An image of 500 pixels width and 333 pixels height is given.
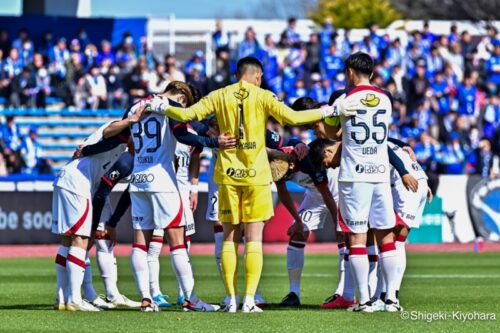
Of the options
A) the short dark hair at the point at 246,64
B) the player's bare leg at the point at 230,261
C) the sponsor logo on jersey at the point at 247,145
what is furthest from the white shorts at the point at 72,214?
the short dark hair at the point at 246,64

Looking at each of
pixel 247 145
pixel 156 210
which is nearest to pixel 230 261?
pixel 156 210

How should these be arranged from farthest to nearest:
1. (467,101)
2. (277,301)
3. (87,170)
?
(467,101), (277,301), (87,170)

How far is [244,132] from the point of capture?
12000 millimetres

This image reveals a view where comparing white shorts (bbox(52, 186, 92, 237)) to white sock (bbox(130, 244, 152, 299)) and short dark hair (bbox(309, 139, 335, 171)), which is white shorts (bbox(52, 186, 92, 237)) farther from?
short dark hair (bbox(309, 139, 335, 171))

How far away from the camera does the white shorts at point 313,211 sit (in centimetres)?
1420

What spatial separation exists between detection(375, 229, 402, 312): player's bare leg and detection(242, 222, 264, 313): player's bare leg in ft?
4.67

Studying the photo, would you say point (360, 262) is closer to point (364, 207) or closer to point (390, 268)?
point (390, 268)

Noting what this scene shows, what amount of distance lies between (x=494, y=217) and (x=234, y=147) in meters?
17.5

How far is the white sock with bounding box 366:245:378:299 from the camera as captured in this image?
43.5 ft

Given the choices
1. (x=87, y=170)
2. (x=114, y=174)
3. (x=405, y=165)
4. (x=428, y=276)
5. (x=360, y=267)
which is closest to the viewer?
(x=360, y=267)

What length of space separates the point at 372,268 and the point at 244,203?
2146 millimetres

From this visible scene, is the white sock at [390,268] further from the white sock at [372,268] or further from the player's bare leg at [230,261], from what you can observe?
the player's bare leg at [230,261]

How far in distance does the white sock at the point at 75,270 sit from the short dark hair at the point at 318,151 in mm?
2812

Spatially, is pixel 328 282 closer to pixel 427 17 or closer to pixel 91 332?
pixel 91 332
